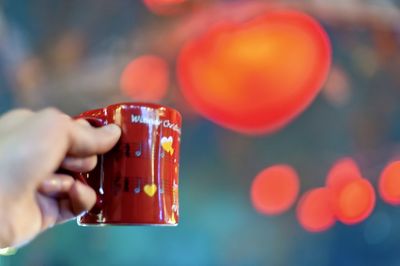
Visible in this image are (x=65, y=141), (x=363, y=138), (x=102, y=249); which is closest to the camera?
(x=65, y=141)

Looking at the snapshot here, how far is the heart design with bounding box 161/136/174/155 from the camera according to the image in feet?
2.12

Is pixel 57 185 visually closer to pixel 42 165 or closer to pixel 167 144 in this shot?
pixel 42 165

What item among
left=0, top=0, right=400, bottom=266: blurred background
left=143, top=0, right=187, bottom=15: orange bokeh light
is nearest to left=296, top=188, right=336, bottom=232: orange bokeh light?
left=0, top=0, right=400, bottom=266: blurred background

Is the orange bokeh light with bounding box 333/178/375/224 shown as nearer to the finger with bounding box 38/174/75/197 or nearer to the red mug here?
the red mug

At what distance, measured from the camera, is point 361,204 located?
5.65 feet

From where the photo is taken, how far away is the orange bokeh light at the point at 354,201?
5.61 feet

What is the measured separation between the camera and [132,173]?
24.5 inches

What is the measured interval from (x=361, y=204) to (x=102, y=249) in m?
0.91

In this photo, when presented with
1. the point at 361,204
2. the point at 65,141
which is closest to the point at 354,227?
the point at 361,204

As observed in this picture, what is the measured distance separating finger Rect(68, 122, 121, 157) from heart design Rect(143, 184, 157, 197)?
0.23ft

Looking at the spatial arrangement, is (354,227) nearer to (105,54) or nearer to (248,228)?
(248,228)

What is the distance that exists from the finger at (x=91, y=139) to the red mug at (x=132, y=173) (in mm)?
15

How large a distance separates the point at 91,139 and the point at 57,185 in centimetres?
6

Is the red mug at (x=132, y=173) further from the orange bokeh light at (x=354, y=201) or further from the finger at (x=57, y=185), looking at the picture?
the orange bokeh light at (x=354, y=201)
